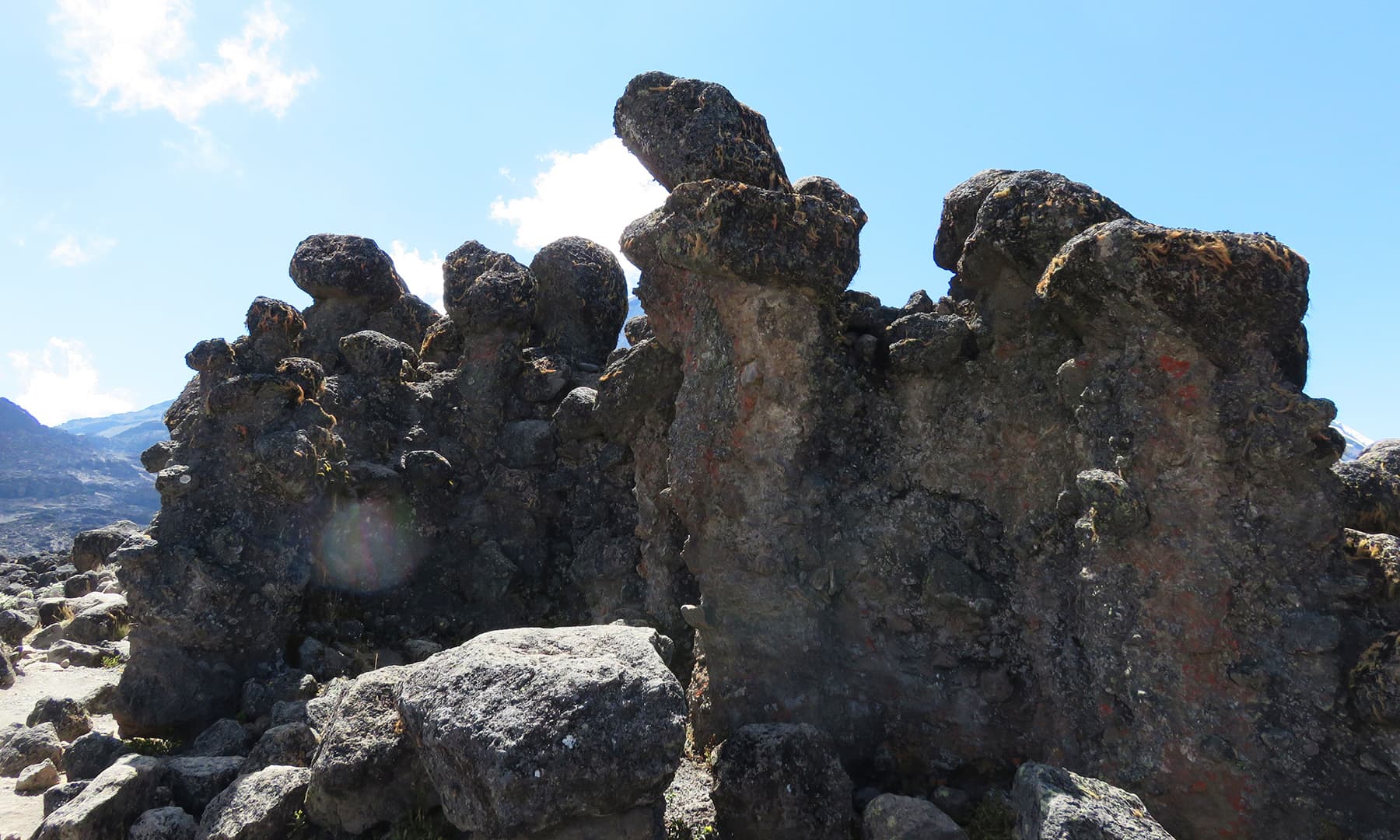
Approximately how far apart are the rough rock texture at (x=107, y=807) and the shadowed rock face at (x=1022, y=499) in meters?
4.20

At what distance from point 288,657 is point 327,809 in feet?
13.4

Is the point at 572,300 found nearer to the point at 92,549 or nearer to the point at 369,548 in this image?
the point at 369,548

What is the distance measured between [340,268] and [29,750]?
7925 millimetres

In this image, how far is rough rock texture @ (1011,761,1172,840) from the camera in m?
4.11

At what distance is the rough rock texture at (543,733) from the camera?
4273mm

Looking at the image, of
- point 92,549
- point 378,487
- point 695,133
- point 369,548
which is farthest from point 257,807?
point 92,549

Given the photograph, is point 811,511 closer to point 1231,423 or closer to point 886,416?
point 886,416

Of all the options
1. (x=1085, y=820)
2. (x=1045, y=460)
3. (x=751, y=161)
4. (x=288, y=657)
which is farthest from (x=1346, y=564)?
(x=288, y=657)

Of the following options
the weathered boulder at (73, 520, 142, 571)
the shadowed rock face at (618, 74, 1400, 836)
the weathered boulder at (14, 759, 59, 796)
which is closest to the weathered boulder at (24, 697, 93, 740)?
the weathered boulder at (14, 759, 59, 796)

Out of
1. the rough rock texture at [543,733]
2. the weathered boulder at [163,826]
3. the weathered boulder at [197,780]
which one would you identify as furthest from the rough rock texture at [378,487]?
the rough rock texture at [543,733]

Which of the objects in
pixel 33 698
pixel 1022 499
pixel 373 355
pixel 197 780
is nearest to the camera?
pixel 197 780

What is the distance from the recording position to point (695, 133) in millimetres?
7957

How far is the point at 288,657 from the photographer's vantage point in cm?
896

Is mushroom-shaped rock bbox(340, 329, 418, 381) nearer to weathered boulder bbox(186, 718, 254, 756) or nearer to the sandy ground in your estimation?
the sandy ground
